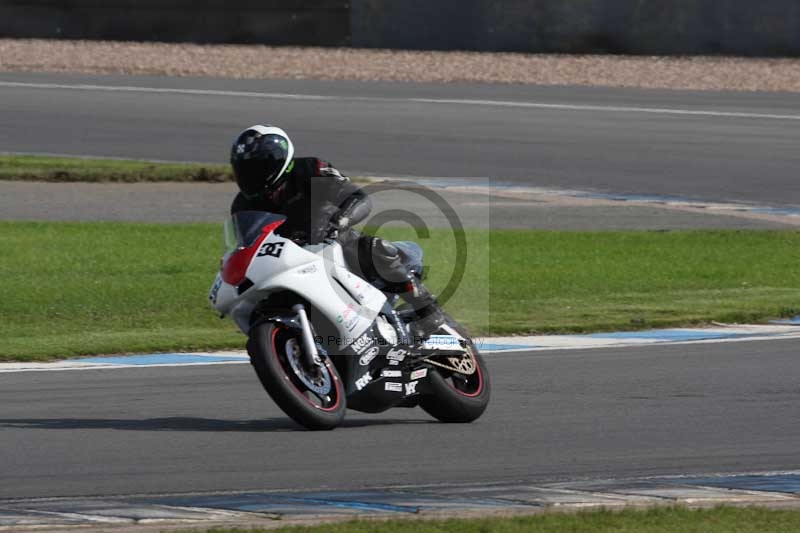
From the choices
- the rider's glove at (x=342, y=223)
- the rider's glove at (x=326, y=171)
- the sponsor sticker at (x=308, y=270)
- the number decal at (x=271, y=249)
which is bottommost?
the sponsor sticker at (x=308, y=270)

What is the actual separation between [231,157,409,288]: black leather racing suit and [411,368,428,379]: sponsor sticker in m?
0.47

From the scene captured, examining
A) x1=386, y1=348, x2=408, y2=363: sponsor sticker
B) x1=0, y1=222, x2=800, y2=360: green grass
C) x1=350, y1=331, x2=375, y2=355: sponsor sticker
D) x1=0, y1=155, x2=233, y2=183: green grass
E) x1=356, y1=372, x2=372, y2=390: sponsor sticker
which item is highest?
x1=350, y1=331, x2=375, y2=355: sponsor sticker

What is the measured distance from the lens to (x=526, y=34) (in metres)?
34.7

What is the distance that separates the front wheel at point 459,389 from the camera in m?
8.70

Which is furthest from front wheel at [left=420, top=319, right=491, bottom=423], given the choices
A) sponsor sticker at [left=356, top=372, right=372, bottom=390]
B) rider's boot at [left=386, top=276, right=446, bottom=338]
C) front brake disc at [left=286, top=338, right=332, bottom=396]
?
front brake disc at [left=286, top=338, right=332, bottom=396]

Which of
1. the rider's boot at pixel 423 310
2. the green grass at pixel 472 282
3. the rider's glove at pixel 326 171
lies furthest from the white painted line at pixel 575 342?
the rider's glove at pixel 326 171

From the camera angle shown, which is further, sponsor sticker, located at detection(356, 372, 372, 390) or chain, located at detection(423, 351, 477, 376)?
chain, located at detection(423, 351, 477, 376)

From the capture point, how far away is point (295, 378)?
A: 317 inches

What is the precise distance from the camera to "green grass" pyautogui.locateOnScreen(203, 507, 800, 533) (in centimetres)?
618

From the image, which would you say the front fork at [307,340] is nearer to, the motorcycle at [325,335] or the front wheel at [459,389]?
the motorcycle at [325,335]

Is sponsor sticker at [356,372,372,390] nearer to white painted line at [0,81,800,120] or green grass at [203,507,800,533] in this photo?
green grass at [203,507,800,533]

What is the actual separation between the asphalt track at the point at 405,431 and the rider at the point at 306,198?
818 millimetres

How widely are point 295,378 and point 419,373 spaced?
0.79 meters

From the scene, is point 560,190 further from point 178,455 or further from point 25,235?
point 178,455
